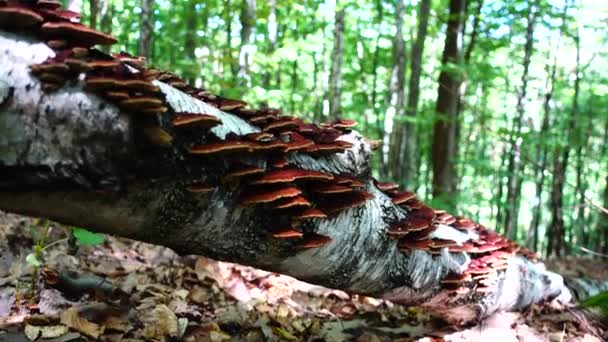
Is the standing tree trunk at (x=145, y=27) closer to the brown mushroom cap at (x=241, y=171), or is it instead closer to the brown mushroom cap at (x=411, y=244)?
the brown mushroom cap at (x=411, y=244)

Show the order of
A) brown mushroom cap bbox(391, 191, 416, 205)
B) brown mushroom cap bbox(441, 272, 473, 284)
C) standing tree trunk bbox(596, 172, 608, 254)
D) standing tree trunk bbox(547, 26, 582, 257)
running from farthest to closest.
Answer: standing tree trunk bbox(596, 172, 608, 254) → standing tree trunk bbox(547, 26, 582, 257) → brown mushroom cap bbox(441, 272, 473, 284) → brown mushroom cap bbox(391, 191, 416, 205)

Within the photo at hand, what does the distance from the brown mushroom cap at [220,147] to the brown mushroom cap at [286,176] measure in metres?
0.19

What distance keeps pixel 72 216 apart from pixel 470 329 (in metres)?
3.08

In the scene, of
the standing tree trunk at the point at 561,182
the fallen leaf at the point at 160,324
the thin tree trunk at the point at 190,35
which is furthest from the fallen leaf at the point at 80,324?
the standing tree trunk at the point at 561,182

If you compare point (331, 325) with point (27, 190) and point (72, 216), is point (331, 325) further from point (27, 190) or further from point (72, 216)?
point (27, 190)

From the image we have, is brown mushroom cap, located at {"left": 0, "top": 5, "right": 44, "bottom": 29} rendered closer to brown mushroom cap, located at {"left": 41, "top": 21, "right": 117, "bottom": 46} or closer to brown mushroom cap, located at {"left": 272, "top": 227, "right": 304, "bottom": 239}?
brown mushroom cap, located at {"left": 41, "top": 21, "right": 117, "bottom": 46}

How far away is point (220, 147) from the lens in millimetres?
1938

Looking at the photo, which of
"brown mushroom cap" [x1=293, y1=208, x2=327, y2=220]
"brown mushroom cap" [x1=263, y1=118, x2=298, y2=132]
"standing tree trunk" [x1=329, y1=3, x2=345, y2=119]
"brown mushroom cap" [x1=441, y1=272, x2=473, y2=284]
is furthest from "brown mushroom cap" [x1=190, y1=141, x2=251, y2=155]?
→ "standing tree trunk" [x1=329, y1=3, x2=345, y2=119]

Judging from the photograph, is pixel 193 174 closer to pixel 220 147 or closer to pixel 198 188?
pixel 198 188

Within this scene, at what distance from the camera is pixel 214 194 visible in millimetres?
2104

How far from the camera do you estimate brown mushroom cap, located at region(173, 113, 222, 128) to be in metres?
1.84

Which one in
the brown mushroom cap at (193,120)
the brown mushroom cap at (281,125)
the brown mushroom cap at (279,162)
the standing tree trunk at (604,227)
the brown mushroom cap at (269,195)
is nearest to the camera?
the brown mushroom cap at (193,120)

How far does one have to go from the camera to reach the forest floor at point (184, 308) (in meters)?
2.74

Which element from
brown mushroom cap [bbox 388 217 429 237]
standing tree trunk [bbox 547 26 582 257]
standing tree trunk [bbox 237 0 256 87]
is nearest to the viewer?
brown mushroom cap [bbox 388 217 429 237]
